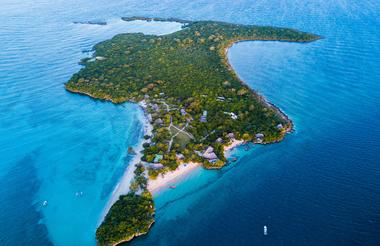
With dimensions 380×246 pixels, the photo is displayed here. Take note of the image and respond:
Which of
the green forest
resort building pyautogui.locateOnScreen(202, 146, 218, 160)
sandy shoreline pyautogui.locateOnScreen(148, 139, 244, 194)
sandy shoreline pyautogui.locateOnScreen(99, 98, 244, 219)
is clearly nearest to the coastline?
sandy shoreline pyautogui.locateOnScreen(99, 98, 244, 219)

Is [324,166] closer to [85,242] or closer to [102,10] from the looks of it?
[85,242]

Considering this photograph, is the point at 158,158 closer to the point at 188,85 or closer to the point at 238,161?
the point at 238,161

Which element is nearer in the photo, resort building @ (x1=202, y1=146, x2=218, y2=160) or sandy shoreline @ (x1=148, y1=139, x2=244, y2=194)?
sandy shoreline @ (x1=148, y1=139, x2=244, y2=194)

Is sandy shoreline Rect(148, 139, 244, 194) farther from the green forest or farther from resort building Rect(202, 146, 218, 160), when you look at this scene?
resort building Rect(202, 146, 218, 160)

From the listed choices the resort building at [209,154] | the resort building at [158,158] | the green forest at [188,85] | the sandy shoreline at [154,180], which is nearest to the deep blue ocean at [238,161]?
the sandy shoreline at [154,180]

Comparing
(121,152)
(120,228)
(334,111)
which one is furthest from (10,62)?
(334,111)

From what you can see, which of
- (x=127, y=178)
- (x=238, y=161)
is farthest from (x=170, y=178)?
(x=238, y=161)
